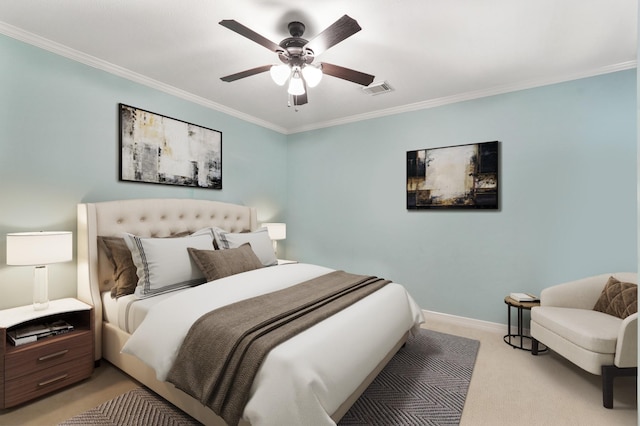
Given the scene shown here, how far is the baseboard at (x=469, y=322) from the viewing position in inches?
127

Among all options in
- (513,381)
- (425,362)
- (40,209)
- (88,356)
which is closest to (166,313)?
(88,356)

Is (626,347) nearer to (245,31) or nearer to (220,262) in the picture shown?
(220,262)

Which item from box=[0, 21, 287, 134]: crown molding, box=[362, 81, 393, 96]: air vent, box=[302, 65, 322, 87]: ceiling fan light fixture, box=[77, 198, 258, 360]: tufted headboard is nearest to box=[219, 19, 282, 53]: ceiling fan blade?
box=[302, 65, 322, 87]: ceiling fan light fixture

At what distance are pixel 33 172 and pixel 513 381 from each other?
13.0ft

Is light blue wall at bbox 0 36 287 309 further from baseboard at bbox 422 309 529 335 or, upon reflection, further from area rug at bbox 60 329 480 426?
baseboard at bbox 422 309 529 335

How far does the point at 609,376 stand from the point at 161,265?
3193 mm

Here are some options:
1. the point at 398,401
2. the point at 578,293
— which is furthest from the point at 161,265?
the point at 578,293

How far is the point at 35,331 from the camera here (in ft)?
6.91

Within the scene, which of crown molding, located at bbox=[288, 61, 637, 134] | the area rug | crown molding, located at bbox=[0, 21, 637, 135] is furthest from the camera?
crown molding, located at bbox=[288, 61, 637, 134]

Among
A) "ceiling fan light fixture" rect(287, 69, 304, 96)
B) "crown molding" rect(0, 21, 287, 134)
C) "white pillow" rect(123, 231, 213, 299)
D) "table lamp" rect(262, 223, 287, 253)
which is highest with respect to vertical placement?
"crown molding" rect(0, 21, 287, 134)

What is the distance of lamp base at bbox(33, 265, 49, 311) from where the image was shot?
2.20m

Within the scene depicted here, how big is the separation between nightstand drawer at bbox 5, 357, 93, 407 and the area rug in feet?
1.27

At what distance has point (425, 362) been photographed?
2.61 meters

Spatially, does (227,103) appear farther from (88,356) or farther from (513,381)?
(513,381)
